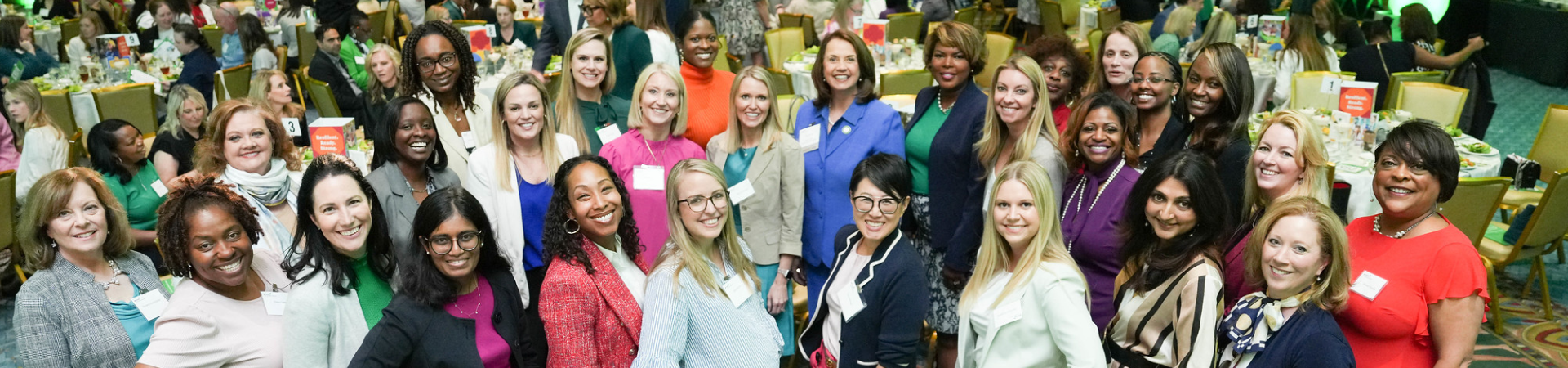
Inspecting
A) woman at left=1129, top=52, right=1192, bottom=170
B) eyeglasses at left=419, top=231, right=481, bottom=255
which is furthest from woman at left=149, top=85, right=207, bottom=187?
woman at left=1129, top=52, right=1192, bottom=170

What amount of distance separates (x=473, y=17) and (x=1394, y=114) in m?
7.80

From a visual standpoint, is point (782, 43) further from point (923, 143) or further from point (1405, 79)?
point (923, 143)

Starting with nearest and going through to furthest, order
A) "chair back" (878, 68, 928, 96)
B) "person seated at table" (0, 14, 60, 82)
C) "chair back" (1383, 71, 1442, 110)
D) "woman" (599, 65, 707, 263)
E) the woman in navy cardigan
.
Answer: the woman in navy cardigan < "woman" (599, 65, 707, 263) < "chair back" (878, 68, 928, 96) < "chair back" (1383, 71, 1442, 110) < "person seated at table" (0, 14, 60, 82)

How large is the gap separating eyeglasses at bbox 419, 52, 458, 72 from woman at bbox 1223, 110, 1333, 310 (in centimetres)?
Result: 275

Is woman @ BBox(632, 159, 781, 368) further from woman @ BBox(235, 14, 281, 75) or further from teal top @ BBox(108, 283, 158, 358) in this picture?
woman @ BBox(235, 14, 281, 75)

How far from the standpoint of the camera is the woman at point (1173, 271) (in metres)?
2.46

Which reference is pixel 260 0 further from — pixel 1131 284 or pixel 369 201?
pixel 1131 284

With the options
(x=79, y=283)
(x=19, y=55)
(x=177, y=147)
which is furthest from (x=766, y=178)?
(x=19, y=55)

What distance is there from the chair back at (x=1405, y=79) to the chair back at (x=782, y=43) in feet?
13.6

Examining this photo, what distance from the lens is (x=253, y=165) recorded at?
357 cm

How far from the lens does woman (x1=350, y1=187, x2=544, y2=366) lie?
A: 2402 mm

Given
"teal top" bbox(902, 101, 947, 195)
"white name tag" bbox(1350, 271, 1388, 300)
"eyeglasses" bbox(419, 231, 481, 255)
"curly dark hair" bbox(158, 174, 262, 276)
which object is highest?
"curly dark hair" bbox(158, 174, 262, 276)

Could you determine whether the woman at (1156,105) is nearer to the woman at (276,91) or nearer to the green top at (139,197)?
the green top at (139,197)

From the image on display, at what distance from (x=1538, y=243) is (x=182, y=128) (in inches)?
260
